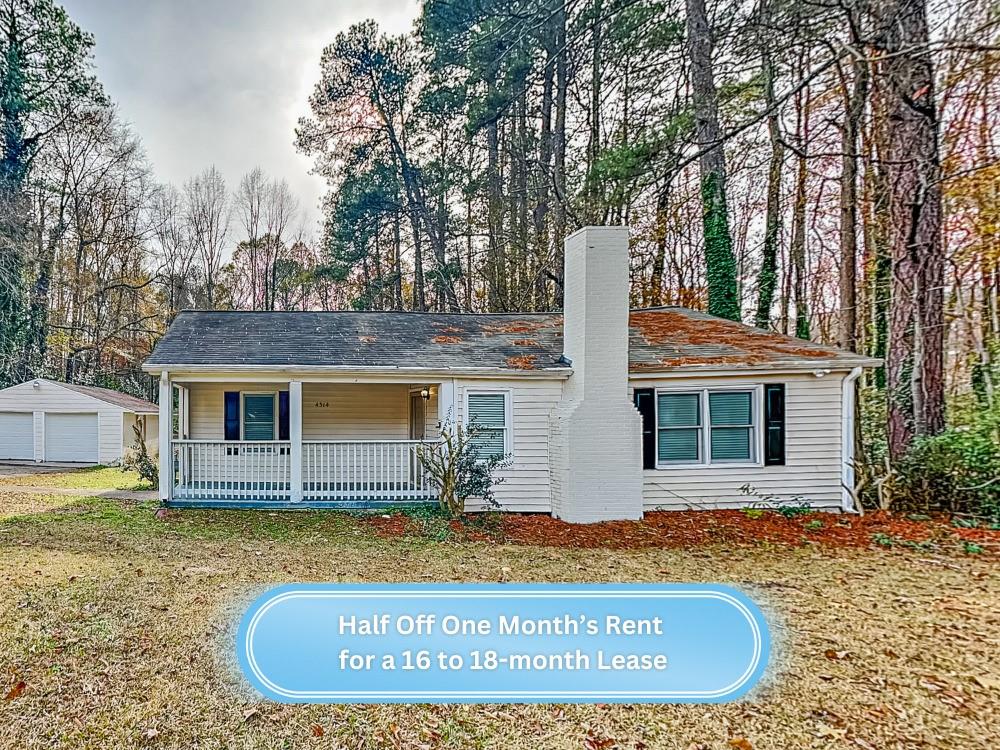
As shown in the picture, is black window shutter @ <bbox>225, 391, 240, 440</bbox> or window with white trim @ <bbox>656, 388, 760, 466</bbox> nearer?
window with white trim @ <bbox>656, 388, 760, 466</bbox>

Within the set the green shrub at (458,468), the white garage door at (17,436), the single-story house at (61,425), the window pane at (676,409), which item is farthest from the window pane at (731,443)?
the white garage door at (17,436)

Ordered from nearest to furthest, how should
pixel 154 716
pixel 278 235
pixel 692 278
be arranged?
pixel 154 716, pixel 692 278, pixel 278 235

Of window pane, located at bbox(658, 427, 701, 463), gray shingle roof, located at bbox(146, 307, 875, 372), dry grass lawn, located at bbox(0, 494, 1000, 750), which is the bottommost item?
dry grass lawn, located at bbox(0, 494, 1000, 750)

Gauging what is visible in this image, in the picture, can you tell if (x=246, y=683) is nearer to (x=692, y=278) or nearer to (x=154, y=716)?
(x=154, y=716)

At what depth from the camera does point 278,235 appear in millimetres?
25297

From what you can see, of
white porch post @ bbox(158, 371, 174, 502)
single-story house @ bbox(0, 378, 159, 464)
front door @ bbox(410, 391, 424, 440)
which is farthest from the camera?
single-story house @ bbox(0, 378, 159, 464)

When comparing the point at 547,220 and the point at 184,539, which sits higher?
the point at 547,220

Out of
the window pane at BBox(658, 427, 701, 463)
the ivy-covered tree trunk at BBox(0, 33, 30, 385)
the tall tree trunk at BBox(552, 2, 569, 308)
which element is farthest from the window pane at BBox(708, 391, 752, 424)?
the ivy-covered tree trunk at BBox(0, 33, 30, 385)

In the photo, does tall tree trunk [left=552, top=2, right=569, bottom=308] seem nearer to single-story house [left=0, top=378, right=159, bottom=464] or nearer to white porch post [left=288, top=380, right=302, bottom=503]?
white porch post [left=288, top=380, right=302, bottom=503]

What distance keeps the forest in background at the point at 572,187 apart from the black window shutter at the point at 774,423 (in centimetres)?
201

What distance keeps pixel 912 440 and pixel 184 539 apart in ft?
36.6

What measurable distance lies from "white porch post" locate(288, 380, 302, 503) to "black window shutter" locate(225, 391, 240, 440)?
7.87 feet

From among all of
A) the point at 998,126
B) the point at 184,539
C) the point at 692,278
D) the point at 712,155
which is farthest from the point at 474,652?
the point at 692,278

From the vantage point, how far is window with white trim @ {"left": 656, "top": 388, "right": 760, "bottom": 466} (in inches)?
364
